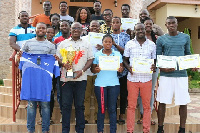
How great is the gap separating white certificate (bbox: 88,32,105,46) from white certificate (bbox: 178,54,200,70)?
148 cm

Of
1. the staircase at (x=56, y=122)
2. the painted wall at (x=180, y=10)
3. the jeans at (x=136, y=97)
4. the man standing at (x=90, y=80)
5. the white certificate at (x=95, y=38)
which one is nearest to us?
the jeans at (x=136, y=97)

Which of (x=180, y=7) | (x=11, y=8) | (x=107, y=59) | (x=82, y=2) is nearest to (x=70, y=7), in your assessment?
(x=82, y=2)

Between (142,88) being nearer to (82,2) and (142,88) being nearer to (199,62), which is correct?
(199,62)

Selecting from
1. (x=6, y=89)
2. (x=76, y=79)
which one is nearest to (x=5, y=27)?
(x=6, y=89)

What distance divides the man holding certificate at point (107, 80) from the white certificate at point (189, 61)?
41.2 inches

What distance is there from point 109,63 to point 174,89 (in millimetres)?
1285

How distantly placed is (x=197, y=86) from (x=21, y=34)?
9.14 m

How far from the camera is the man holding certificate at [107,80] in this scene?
4.18 metres

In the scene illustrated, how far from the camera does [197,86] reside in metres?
11.5

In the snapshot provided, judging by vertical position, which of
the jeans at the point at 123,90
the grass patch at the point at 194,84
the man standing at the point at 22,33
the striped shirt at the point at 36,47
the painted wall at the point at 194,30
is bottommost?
the grass patch at the point at 194,84

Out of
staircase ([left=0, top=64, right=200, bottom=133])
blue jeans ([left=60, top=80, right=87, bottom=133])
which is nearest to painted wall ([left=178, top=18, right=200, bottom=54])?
staircase ([left=0, top=64, right=200, bottom=133])

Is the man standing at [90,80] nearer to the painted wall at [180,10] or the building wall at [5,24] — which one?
the painted wall at [180,10]

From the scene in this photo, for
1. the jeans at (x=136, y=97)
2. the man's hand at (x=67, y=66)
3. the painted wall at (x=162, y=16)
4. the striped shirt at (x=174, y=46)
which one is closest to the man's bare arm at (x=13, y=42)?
the man's hand at (x=67, y=66)

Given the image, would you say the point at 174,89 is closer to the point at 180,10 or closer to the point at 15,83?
the point at 15,83
